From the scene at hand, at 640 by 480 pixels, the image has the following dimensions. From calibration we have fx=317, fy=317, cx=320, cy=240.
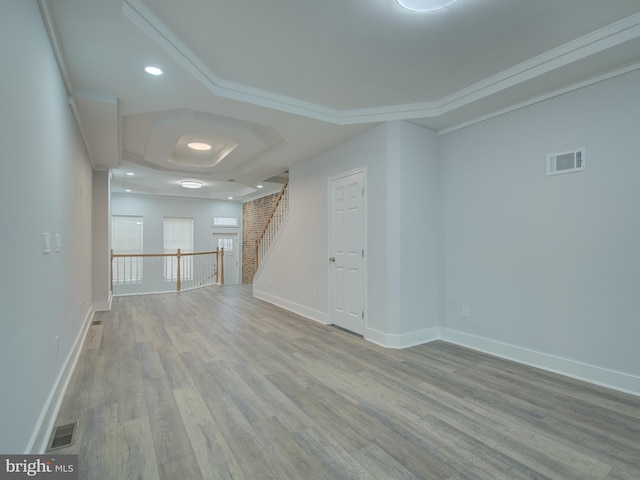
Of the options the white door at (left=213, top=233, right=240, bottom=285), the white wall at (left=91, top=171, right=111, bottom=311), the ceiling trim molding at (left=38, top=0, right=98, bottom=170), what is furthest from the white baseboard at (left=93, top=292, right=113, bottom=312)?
the white door at (left=213, top=233, right=240, bottom=285)

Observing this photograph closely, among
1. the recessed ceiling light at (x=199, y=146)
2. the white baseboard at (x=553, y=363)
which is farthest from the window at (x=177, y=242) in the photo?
the white baseboard at (x=553, y=363)

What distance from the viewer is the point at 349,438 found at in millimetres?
1950

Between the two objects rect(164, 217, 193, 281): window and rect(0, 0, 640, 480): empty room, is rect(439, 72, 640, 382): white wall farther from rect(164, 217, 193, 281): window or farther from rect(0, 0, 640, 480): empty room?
rect(164, 217, 193, 281): window

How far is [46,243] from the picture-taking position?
2.13 m

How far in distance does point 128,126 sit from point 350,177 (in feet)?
9.93

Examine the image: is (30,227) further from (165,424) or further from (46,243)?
(165,424)

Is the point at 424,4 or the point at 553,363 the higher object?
the point at 424,4

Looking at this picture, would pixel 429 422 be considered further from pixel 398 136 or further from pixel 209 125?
pixel 209 125

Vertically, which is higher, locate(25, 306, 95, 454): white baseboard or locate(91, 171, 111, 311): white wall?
locate(91, 171, 111, 311): white wall

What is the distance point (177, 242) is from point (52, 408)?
27.8 feet

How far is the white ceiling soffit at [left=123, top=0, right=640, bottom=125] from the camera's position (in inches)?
87.4

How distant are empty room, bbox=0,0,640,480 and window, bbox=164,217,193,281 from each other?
527 centimetres

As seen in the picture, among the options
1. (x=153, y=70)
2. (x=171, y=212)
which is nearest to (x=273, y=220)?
(x=153, y=70)

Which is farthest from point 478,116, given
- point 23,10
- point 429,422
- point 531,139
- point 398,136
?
point 23,10
